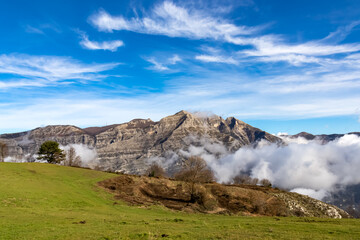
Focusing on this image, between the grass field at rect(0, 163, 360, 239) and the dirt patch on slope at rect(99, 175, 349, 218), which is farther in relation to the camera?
the dirt patch on slope at rect(99, 175, 349, 218)

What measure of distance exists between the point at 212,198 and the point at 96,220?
148 ft

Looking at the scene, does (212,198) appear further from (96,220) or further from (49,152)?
(49,152)

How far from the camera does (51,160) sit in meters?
117

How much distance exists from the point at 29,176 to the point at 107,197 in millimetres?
25077

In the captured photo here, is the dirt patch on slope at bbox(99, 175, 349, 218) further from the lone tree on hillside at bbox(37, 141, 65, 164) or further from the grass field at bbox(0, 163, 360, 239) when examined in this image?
the lone tree on hillside at bbox(37, 141, 65, 164)

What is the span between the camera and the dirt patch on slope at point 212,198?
68.9 m

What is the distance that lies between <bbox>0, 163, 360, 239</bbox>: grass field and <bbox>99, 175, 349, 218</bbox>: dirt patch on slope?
8166mm

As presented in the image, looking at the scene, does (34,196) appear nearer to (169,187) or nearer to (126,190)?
(126,190)

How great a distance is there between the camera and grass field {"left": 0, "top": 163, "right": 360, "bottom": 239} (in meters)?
26.2

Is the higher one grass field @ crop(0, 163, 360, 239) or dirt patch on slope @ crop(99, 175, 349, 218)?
grass field @ crop(0, 163, 360, 239)

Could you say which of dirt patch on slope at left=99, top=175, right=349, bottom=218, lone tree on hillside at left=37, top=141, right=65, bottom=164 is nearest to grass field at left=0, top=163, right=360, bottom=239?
dirt patch on slope at left=99, top=175, right=349, bottom=218

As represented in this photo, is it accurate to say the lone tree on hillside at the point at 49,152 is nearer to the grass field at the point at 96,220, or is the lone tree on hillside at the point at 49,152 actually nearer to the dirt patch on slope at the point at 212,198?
the grass field at the point at 96,220

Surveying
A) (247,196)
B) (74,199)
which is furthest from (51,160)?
(247,196)

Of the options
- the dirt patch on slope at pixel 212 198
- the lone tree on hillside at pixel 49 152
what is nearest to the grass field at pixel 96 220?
the dirt patch on slope at pixel 212 198
